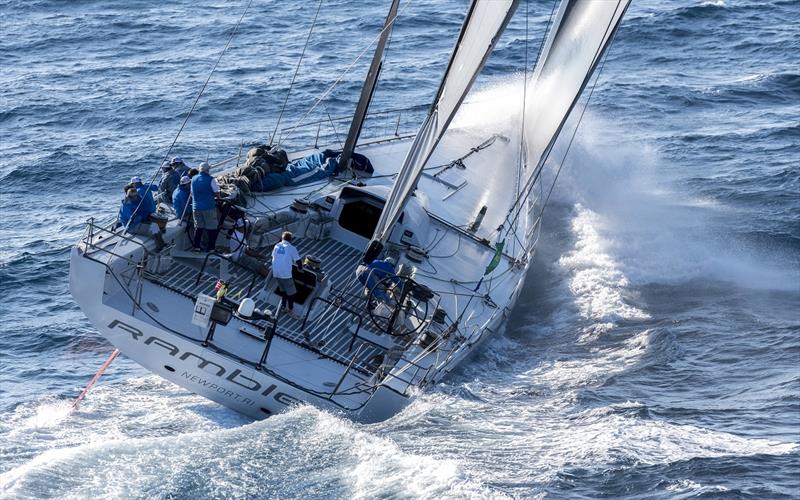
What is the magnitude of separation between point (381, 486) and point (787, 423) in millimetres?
5266

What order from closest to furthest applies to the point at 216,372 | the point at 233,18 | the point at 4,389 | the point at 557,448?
the point at 557,448 → the point at 216,372 → the point at 4,389 → the point at 233,18

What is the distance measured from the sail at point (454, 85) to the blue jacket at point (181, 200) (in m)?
2.84

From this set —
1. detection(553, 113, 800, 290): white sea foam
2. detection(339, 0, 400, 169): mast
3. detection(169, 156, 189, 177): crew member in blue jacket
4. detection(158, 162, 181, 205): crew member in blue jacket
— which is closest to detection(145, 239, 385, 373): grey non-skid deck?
detection(158, 162, 181, 205): crew member in blue jacket

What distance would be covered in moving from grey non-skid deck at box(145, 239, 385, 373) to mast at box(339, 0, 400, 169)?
3.18 metres

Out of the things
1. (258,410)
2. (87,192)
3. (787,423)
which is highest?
(787,423)

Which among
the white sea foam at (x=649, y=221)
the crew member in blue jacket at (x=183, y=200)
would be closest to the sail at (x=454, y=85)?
the crew member in blue jacket at (x=183, y=200)

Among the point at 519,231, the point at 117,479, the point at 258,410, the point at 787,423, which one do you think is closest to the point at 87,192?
the point at 519,231

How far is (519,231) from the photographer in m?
21.2

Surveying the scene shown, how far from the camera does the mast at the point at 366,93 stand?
19.8 meters

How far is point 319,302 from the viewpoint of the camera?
17.1 meters

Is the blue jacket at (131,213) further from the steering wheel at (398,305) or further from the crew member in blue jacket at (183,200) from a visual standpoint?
the steering wheel at (398,305)

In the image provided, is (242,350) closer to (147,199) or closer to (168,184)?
(147,199)

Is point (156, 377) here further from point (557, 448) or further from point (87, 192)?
point (87, 192)

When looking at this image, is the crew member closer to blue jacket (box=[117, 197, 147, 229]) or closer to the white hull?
the white hull
